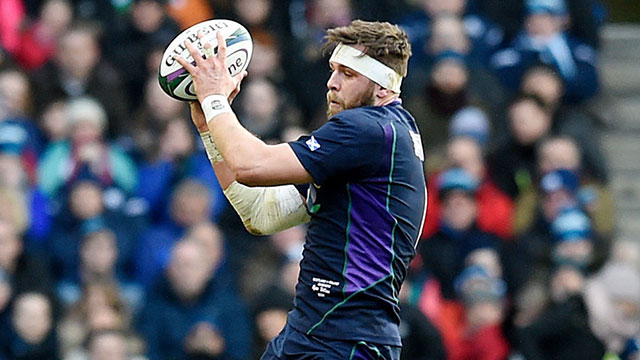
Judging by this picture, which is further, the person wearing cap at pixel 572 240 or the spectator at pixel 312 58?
the spectator at pixel 312 58

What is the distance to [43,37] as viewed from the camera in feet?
32.3

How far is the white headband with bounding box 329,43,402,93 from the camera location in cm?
501

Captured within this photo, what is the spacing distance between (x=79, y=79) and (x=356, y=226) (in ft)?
17.0

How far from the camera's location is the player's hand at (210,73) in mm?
4965

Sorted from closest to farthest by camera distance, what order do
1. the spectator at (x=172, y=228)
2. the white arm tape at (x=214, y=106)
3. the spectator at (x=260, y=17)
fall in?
the white arm tape at (x=214, y=106)
the spectator at (x=172, y=228)
the spectator at (x=260, y=17)

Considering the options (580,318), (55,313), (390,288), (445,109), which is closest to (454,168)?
(445,109)

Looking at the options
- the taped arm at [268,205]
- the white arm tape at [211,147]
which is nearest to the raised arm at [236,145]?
the white arm tape at [211,147]

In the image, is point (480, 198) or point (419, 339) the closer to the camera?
point (419, 339)

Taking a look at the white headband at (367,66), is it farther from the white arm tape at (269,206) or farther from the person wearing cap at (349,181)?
the white arm tape at (269,206)

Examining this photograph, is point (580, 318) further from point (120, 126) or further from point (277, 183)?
point (277, 183)

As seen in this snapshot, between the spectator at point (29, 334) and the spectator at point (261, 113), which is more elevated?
the spectator at point (261, 113)

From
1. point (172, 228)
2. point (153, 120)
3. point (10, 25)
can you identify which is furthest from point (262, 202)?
point (10, 25)

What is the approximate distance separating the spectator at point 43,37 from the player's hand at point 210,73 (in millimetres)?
4967

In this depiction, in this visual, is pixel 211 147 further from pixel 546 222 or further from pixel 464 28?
pixel 464 28
